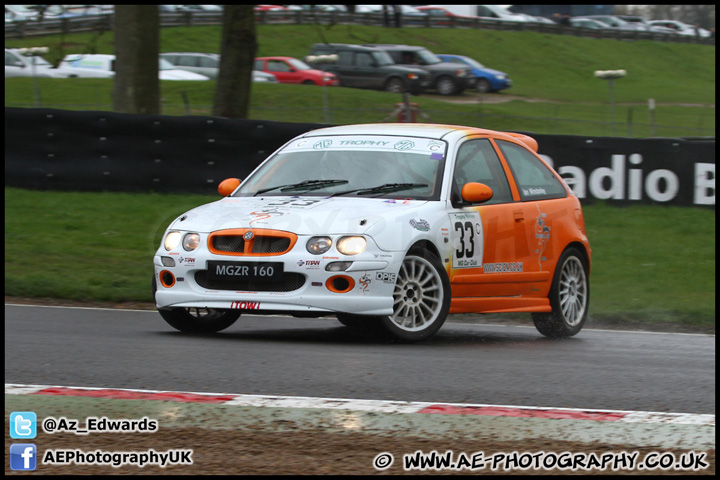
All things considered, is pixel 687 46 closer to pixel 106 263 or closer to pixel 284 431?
pixel 106 263

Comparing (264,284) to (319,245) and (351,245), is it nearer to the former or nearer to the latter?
(319,245)

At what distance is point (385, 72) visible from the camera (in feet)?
121

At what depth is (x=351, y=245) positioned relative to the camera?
290 inches

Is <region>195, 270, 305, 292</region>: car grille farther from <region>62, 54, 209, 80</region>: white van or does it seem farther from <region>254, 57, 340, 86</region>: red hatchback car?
<region>254, 57, 340, 86</region>: red hatchback car

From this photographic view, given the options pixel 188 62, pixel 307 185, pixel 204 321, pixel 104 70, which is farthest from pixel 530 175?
pixel 188 62

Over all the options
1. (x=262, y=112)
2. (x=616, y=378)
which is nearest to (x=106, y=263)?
(x=616, y=378)

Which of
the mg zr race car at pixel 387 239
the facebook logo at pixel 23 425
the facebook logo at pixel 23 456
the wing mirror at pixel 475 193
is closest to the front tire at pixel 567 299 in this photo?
the mg zr race car at pixel 387 239

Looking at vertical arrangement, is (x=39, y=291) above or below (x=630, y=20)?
below

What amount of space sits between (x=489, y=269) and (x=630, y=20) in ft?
211

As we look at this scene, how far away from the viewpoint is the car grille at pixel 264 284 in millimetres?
7383

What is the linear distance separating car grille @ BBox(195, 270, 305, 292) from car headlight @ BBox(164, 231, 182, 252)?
353 millimetres

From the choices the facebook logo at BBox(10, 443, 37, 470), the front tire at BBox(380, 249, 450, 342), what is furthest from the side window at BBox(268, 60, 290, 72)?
the facebook logo at BBox(10, 443, 37, 470)

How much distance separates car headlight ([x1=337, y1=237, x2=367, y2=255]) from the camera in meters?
7.36

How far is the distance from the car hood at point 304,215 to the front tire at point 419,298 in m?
0.35
